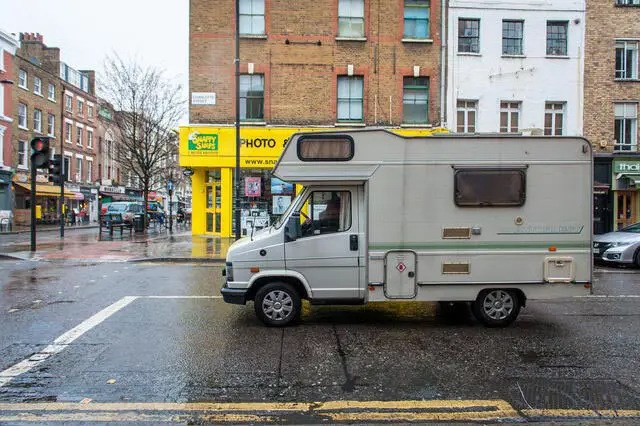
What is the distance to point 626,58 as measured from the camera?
19938 millimetres

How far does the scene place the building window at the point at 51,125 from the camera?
38025mm

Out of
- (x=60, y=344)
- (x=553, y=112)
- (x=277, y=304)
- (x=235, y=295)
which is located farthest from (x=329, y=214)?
(x=553, y=112)

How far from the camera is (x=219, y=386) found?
4.24m

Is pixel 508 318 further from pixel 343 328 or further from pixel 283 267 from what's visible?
pixel 283 267

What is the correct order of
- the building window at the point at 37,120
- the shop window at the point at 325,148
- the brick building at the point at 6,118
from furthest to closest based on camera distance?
the building window at the point at 37,120 < the brick building at the point at 6,118 < the shop window at the point at 325,148

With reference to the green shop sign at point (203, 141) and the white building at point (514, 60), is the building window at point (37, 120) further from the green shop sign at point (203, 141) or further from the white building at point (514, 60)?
the white building at point (514, 60)

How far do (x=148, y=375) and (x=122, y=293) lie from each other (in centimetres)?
472

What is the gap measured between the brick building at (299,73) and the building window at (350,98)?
45mm

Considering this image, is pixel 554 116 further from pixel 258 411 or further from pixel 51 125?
pixel 51 125

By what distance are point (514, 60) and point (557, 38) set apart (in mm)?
2258

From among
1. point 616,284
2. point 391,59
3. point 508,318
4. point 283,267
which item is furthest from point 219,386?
point 391,59

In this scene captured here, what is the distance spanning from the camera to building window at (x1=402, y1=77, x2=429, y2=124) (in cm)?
1988

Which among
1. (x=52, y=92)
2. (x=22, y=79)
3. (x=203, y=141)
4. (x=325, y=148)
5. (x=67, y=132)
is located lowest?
(x=325, y=148)

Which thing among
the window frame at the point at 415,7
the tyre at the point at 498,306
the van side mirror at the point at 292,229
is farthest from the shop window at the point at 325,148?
the window frame at the point at 415,7
